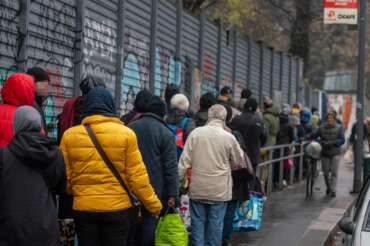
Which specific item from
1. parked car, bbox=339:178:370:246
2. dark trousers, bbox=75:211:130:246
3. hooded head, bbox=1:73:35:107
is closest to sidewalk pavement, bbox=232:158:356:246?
parked car, bbox=339:178:370:246

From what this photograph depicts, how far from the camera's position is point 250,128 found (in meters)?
12.4

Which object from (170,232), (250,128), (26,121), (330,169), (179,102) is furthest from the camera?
(330,169)

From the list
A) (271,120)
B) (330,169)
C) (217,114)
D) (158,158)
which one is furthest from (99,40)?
(330,169)

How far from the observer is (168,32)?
43.9 ft

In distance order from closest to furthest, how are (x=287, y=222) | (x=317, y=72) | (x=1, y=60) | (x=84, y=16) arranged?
(x=1, y=60), (x=84, y=16), (x=287, y=222), (x=317, y=72)

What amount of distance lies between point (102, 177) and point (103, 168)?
69 millimetres

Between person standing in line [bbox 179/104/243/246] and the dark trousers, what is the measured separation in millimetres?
2351

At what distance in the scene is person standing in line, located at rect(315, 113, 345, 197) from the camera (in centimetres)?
1634

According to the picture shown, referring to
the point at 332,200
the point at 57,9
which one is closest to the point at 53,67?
the point at 57,9

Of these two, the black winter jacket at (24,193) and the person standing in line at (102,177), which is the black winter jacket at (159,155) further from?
the black winter jacket at (24,193)

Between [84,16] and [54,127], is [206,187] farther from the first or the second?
[84,16]

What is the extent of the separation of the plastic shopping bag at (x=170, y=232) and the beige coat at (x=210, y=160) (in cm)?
126

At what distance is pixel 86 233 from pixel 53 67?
2.94 m

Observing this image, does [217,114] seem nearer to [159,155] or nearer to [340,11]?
[159,155]
